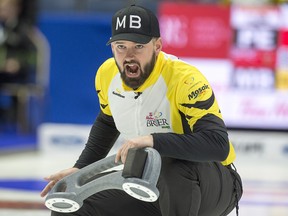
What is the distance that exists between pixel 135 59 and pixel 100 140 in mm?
593

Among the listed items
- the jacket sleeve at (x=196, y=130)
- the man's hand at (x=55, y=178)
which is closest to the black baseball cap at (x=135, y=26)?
the jacket sleeve at (x=196, y=130)

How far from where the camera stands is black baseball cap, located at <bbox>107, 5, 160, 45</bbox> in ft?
11.0

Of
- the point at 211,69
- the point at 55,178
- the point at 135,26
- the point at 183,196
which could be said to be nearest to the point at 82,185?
the point at 55,178

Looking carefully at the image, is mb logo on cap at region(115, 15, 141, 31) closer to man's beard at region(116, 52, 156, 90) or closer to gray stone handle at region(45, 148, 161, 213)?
man's beard at region(116, 52, 156, 90)

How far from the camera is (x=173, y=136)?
10.6 feet

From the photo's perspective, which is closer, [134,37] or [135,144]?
[135,144]

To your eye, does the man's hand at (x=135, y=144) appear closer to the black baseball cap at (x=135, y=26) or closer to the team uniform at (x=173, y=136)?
the team uniform at (x=173, y=136)

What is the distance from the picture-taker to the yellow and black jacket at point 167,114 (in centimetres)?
322

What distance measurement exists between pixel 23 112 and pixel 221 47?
2.92 m

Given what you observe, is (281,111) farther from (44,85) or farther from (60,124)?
(44,85)

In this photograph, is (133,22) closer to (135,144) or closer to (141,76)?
(141,76)

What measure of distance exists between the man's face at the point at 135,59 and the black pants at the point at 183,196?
392 mm

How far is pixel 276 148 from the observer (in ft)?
28.6

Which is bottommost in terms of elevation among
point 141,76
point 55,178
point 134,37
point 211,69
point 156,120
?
point 55,178
